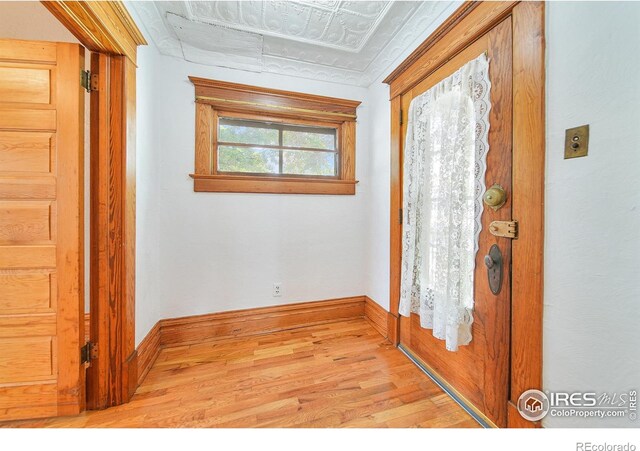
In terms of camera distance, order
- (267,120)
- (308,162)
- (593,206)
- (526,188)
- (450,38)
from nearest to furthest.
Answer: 1. (593,206)
2. (526,188)
3. (450,38)
4. (267,120)
5. (308,162)

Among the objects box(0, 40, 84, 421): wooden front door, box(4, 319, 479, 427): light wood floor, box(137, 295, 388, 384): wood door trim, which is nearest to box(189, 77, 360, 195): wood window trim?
box(0, 40, 84, 421): wooden front door

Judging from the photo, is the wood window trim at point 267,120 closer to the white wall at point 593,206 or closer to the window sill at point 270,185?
the window sill at point 270,185

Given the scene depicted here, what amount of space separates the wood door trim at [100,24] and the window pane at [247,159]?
2.57 feet

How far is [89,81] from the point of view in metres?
1.22

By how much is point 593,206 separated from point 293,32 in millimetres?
1952

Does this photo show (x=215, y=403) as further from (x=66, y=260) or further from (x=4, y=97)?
(x=4, y=97)

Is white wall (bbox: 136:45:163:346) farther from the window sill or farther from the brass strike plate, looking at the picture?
the brass strike plate

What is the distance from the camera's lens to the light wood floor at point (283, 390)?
3.84 feet

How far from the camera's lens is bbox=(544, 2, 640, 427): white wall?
72 centimetres

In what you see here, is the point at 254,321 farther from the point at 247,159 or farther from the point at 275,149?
the point at 275,149

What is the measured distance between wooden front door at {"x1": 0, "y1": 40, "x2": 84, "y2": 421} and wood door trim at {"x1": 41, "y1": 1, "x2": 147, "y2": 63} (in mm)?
118

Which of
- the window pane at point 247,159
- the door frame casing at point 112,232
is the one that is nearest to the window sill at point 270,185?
the window pane at point 247,159

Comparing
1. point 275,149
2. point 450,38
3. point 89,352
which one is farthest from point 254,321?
point 450,38
